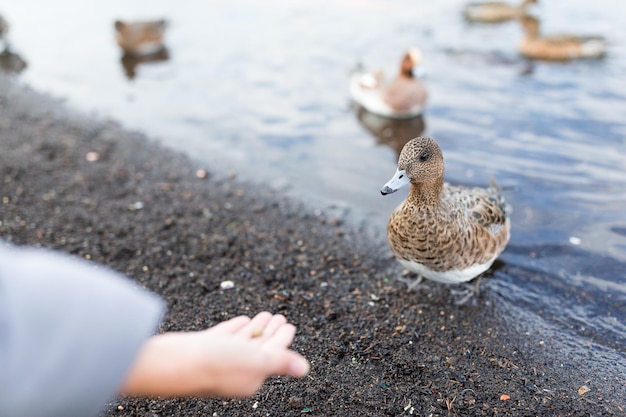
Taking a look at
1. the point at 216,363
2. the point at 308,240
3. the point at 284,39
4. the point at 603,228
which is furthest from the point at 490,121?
the point at 216,363

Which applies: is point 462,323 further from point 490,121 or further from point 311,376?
point 490,121

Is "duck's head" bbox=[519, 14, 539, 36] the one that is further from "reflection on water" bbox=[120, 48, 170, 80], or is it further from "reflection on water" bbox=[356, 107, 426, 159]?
"reflection on water" bbox=[120, 48, 170, 80]

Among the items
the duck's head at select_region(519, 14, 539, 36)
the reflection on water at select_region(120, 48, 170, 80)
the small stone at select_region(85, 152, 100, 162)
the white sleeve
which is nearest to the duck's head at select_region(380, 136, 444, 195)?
the white sleeve

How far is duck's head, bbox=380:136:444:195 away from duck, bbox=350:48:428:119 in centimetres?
438

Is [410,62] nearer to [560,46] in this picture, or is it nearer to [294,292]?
[560,46]

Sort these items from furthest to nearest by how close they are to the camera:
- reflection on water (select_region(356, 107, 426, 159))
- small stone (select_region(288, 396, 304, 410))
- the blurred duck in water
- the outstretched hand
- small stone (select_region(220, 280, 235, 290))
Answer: the blurred duck in water
reflection on water (select_region(356, 107, 426, 159))
small stone (select_region(220, 280, 235, 290))
small stone (select_region(288, 396, 304, 410))
the outstretched hand

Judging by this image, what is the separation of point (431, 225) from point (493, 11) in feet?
31.2

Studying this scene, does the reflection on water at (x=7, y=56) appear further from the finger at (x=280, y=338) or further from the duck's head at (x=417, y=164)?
the finger at (x=280, y=338)

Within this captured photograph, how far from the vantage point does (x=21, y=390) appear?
1227mm

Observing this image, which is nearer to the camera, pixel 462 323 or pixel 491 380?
pixel 491 380

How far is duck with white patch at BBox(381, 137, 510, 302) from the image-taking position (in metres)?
3.64

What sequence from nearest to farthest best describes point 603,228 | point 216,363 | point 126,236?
point 216,363 → point 126,236 → point 603,228

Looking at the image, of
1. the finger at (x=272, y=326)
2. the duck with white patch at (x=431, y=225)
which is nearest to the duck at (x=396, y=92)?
the duck with white patch at (x=431, y=225)

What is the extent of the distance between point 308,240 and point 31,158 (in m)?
3.78
